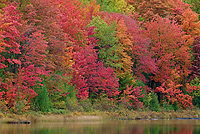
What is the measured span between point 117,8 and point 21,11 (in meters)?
38.8

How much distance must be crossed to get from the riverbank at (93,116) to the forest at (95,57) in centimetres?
84

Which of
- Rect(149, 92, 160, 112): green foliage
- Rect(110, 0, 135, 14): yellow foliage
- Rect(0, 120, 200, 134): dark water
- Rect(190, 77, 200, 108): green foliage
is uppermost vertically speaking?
Rect(110, 0, 135, 14): yellow foliage

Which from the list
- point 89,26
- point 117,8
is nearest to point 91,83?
point 89,26

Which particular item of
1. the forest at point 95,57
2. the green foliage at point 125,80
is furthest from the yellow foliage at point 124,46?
the green foliage at point 125,80

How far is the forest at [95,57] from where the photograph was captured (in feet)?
110

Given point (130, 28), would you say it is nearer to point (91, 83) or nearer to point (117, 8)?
point (91, 83)

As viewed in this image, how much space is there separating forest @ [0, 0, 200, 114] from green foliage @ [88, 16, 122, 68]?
0.39 ft

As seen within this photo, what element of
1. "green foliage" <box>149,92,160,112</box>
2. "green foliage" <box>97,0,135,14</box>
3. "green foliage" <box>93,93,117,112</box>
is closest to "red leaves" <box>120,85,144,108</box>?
"green foliage" <box>93,93,117,112</box>

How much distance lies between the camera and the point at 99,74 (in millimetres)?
44344

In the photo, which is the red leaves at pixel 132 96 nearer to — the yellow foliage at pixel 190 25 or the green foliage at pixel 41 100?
the green foliage at pixel 41 100

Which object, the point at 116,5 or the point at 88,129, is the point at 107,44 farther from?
the point at 88,129

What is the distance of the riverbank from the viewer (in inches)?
1206

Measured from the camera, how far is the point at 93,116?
3994cm

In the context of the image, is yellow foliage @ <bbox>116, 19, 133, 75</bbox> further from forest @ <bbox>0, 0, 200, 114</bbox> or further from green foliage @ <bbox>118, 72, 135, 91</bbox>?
green foliage @ <bbox>118, 72, 135, 91</bbox>
